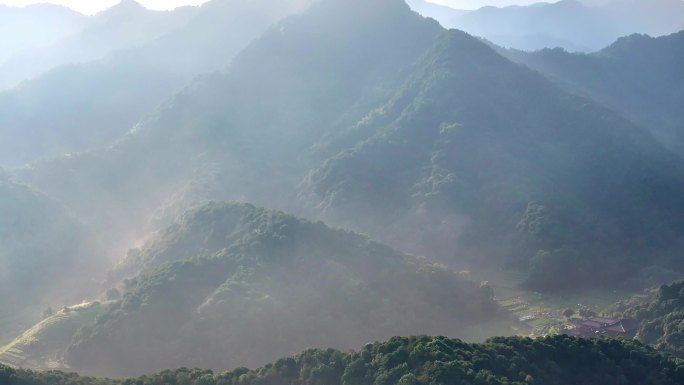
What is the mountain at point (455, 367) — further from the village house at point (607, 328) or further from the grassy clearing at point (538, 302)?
the grassy clearing at point (538, 302)

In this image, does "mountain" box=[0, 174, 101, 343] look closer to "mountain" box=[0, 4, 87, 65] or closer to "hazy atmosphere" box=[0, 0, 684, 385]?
"hazy atmosphere" box=[0, 0, 684, 385]

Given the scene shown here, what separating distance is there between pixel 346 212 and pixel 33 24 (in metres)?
98.9

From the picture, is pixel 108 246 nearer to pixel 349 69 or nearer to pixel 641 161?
pixel 349 69

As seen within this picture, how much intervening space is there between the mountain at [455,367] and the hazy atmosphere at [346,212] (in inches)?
3.3

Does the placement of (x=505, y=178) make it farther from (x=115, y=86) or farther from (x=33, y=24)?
(x=33, y=24)

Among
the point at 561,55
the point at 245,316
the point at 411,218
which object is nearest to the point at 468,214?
the point at 411,218

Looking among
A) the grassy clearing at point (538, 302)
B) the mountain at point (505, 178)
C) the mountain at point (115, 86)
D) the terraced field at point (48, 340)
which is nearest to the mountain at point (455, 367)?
the grassy clearing at point (538, 302)

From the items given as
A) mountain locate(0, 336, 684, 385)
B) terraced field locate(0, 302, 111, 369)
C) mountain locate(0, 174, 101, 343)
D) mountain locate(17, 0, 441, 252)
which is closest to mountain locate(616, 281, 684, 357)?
mountain locate(0, 336, 684, 385)

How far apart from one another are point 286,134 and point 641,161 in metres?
31.4

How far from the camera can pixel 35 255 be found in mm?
45438

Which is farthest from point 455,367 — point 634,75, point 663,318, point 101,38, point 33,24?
point 33,24

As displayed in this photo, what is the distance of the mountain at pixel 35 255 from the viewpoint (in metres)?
41.5

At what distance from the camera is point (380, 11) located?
7788 cm

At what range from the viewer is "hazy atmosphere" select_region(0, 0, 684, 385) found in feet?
102
